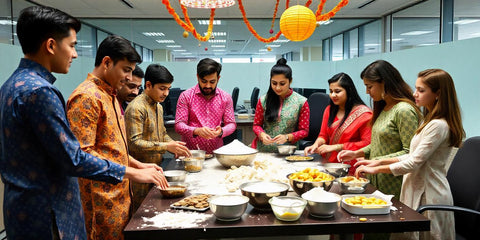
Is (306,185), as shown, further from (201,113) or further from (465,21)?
(465,21)

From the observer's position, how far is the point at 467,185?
186 cm

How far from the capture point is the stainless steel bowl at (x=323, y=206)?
53.6 inches

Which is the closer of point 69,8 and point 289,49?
point 69,8

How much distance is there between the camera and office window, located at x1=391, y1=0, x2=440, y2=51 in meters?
5.30

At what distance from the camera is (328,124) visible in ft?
9.05

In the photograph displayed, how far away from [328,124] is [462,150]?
0.97 meters

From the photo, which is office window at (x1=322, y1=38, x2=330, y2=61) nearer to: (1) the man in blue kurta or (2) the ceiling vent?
(2) the ceiling vent

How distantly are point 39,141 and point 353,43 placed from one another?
6728mm

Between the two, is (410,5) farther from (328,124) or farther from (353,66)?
(328,124)

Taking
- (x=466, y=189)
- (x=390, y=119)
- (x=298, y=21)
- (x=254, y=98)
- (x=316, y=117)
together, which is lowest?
(x=466, y=189)

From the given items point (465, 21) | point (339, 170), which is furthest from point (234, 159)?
point (465, 21)

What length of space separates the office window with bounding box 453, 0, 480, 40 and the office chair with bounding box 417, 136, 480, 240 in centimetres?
276

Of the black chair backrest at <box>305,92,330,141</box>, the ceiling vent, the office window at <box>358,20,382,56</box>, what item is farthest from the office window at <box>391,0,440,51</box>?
the black chair backrest at <box>305,92,330,141</box>

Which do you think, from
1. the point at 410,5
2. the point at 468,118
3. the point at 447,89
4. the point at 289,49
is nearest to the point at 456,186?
the point at 447,89
